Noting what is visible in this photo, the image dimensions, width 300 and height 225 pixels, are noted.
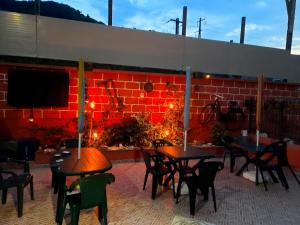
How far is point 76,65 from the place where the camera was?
21.3 feet

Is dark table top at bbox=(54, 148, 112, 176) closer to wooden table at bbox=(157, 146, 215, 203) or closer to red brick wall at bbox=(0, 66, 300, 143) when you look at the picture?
wooden table at bbox=(157, 146, 215, 203)

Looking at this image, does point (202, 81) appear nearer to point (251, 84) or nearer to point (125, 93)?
point (251, 84)

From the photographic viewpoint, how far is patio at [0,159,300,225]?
3.87m

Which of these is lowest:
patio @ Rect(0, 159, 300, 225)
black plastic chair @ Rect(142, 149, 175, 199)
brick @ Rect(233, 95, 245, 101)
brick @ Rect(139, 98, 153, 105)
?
patio @ Rect(0, 159, 300, 225)

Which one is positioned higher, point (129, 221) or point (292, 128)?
point (292, 128)

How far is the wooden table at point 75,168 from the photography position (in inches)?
134

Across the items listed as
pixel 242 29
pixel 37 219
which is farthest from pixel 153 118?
pixel 242 29

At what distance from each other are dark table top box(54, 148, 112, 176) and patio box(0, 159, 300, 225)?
0.77 metres

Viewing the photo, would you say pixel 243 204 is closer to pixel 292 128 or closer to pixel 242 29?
pixel 292 128

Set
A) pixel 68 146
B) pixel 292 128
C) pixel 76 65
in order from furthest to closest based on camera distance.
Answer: pixel 292 128 → pixel 76 65 → pixel 68 146

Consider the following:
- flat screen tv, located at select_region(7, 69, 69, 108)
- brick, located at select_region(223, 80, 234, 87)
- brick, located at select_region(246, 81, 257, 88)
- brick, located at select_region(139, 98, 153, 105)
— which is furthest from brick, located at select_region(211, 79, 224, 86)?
flat screen tv, located at select_region(7, 69, 69, 108)

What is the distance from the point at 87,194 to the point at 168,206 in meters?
1.54

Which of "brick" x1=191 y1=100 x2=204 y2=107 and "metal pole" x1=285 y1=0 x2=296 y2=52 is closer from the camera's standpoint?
"brick" x1=191 y1=100 x2=204 y2=107

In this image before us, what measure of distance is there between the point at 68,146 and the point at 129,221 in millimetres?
2003
